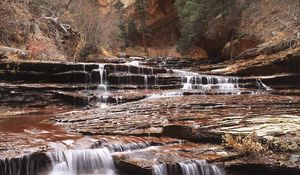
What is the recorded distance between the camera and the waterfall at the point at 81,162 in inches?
298

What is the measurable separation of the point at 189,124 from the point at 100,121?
114 inches

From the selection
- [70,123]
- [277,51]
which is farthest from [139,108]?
[277,51]

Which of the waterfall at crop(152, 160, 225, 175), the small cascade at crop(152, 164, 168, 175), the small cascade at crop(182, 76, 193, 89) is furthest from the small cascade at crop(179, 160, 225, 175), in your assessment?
the small cascade at crop(182, 76, 193, 89)

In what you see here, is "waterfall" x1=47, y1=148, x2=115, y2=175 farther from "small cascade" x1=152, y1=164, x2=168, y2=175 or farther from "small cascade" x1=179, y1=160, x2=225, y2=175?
"small cascade" x1=179, y1=160, x2=225, y2=175

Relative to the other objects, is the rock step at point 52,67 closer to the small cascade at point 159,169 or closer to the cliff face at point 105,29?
the cliff face at point 105,29

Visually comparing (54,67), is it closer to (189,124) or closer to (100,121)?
(100,121)

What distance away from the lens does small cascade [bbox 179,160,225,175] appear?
292 inches

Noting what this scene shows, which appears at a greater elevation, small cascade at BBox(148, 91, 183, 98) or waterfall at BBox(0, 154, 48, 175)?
small cascade at BBox(148, 91, 183, 98)

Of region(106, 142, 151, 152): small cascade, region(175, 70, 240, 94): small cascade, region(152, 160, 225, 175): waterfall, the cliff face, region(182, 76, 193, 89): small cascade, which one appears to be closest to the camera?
region(152, 160, 225, 175): waterfall

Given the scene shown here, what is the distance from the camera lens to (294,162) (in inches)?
280

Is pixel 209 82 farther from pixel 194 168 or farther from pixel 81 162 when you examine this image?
pixel 81 162

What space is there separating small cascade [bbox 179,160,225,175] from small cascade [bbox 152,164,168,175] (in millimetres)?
321

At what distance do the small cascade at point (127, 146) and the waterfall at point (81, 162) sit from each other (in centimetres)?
32

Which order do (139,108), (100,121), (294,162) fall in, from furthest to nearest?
(139,108) → (100,121) → (294,162)
